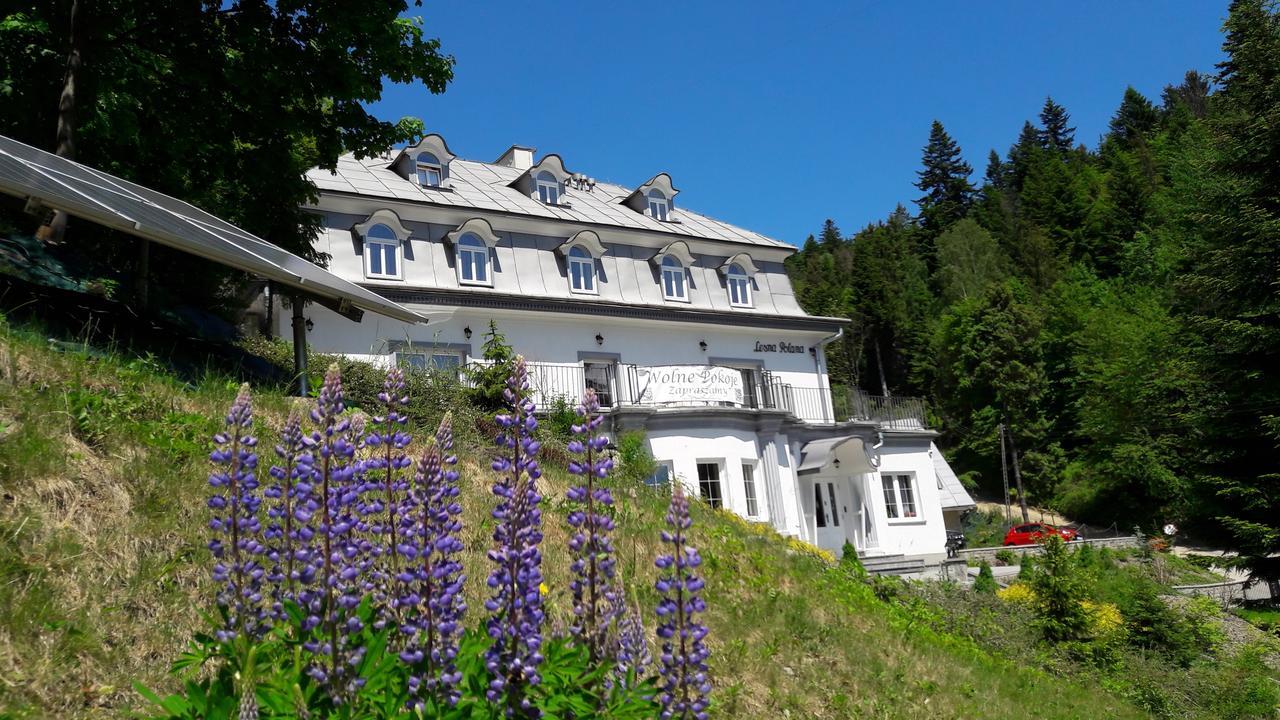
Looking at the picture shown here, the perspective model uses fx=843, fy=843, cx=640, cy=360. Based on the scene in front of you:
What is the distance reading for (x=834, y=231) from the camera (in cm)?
10469

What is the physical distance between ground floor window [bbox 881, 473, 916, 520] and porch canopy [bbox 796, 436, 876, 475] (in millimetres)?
2882

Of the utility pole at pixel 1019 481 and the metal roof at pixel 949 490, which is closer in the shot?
the metal roof at pixel 949 490

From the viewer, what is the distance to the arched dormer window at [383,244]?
21.3m

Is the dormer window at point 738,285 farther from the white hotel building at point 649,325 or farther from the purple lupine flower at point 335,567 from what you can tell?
the purple lupine flower at point 335,567

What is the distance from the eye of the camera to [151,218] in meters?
7.77

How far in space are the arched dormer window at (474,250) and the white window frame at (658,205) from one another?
318 inches

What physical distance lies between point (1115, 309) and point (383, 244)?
165 feet

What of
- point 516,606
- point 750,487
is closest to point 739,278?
point 750,487

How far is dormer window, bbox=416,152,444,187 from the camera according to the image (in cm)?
2514

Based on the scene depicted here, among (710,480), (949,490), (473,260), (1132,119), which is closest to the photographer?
(710,480)

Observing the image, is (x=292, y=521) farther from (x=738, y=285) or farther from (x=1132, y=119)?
(x=1132, y=119)

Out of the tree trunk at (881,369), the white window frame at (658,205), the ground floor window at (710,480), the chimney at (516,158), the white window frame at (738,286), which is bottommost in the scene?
the ground floor window at (710,480)

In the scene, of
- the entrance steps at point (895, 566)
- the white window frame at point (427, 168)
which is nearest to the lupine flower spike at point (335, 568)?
the entrance steps at point (895, 566)

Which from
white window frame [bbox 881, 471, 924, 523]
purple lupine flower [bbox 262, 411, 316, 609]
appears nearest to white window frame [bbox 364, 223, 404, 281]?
white window frame [bbox 881, 471, 924, 523]
